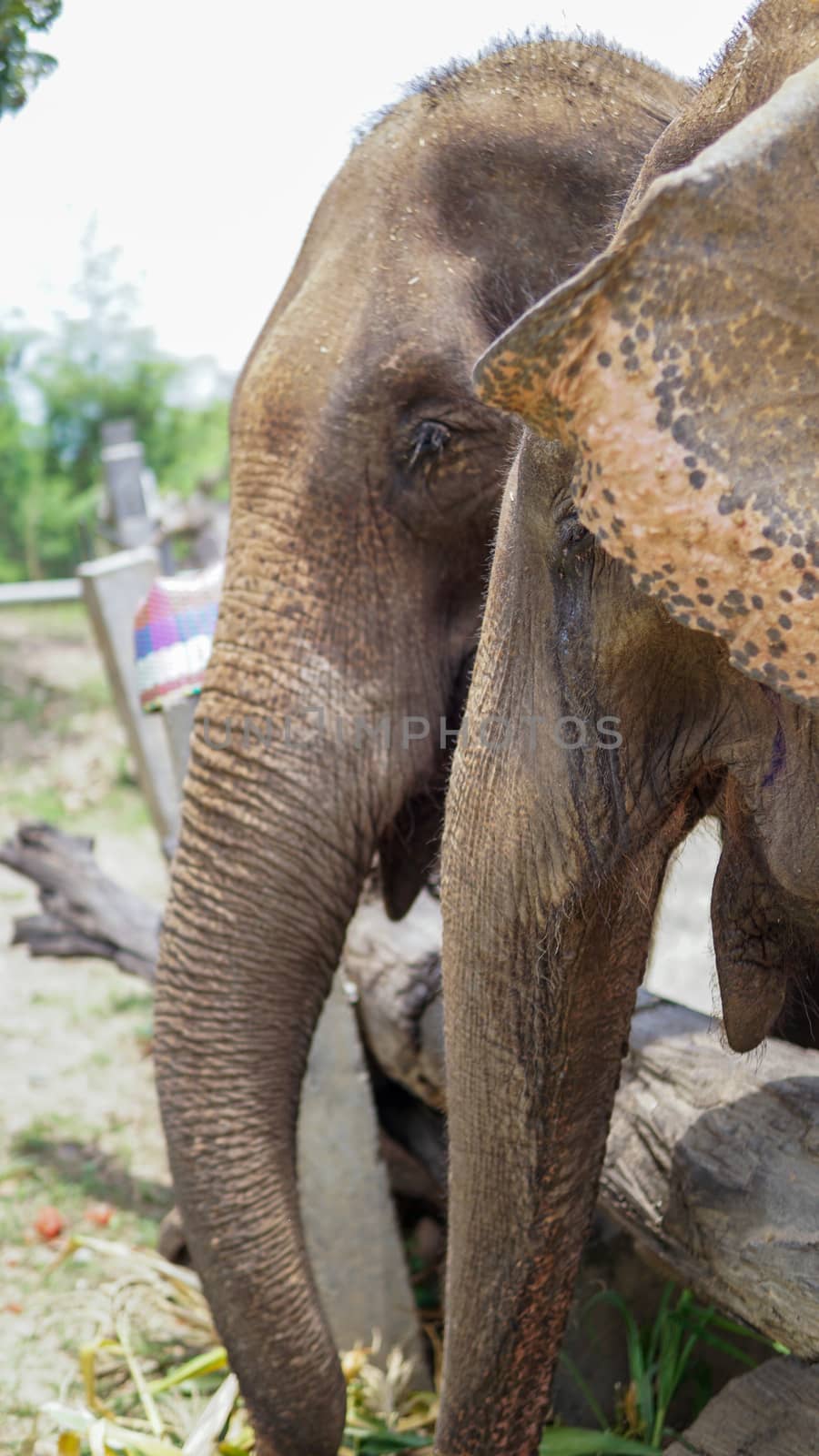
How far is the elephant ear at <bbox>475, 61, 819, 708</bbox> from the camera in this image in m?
0.74

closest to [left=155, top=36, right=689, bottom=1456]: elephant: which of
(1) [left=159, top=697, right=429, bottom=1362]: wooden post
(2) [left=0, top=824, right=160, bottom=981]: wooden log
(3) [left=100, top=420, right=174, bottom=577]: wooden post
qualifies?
(1) [left=159, top=697, right=429, bottom=1362]: wooden post

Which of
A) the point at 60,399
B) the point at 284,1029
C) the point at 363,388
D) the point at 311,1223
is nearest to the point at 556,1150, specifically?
the point at 284,1029

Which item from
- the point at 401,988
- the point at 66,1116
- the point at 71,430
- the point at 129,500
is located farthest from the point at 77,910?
the point at 71,430

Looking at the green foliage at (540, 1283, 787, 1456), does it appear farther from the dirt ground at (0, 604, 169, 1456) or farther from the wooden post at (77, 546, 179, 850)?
the wooden post at (77, 546, 179, 850)

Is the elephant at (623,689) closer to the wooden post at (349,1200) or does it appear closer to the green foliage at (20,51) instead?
the wooden post at (349,1200)

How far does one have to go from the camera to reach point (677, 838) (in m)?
1.17

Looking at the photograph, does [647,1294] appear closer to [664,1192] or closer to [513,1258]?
[664,1192]

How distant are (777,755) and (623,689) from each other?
12 cm

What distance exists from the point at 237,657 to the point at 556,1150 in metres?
0.66

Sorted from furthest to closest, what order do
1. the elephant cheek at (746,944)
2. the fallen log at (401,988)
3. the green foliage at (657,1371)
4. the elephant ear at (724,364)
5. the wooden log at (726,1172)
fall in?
the fallen log at (401,988) → the green foliage at (657,1371) → the wooden log at (726,1172) → the elephant cheek at (746,944) → the elephant ear at (724,364)

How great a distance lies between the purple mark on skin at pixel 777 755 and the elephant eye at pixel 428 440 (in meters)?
0.76

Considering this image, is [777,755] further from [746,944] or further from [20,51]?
[20,51]

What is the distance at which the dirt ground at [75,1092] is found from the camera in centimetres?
228

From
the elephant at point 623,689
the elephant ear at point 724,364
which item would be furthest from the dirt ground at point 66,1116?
the elephant ear at point 724,364
